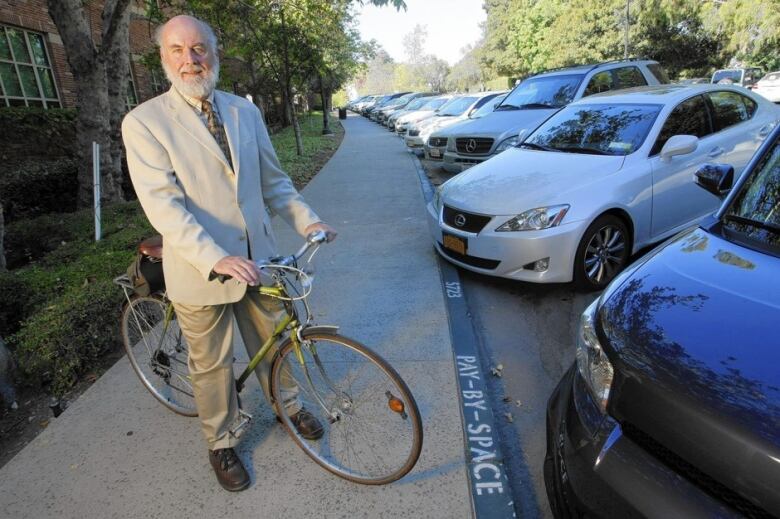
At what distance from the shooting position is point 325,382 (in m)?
2.35

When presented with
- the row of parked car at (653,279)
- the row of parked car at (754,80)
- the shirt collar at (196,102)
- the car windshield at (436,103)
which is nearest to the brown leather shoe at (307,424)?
the row of parked car at (653,279)

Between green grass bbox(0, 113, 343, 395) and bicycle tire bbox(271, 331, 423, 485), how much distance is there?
1.81 m

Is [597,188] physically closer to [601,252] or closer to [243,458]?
[601,252]

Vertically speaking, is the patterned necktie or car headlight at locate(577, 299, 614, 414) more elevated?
the patterned necktie

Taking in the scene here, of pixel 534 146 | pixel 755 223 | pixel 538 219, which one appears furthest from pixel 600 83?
pixel 755 223

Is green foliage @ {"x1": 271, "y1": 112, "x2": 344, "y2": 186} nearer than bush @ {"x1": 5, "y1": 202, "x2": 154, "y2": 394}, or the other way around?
bush @ {"x1": 5, "y1": 202, "x2": 154, "y2": 394}

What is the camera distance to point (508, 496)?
2.22m

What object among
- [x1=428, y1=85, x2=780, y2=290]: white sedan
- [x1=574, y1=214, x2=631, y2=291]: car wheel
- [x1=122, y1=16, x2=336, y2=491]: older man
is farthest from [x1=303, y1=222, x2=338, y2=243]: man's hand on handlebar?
[x1=574, y1=214, x2=631, y2=291]: car wheel

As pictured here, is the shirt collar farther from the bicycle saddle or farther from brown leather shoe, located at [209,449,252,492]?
brown leather shoe, located at [209,449,252,492]

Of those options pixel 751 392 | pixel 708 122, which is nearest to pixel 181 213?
pixel 751 392

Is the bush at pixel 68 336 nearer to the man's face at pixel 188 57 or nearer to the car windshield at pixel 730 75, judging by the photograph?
the man's face at pixel 188 57

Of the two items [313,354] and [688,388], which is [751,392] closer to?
[688,388]

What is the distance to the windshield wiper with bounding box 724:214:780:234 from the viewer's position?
2.15 meters

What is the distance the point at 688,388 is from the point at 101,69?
25.4ft
